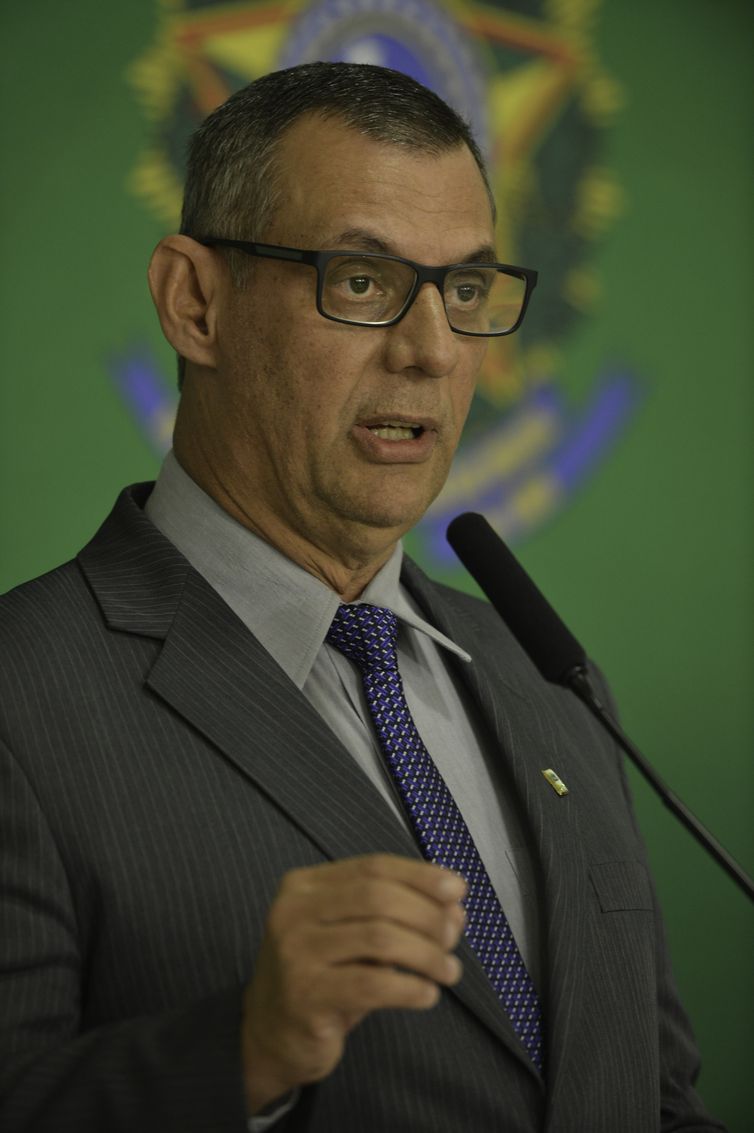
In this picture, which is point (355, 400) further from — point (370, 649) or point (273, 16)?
point (273, 16)

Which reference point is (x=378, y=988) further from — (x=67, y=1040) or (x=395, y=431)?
(x=395, y=431)

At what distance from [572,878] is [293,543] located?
1.56 feet

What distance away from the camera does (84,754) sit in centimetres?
127

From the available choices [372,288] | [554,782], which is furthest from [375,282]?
[554,782]

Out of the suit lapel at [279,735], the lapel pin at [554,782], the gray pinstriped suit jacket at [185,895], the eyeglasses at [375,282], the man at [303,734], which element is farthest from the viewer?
the lapel pin at [554,782]

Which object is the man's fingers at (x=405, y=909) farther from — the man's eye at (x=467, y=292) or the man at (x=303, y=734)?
the man's eye at (x=467, y=292)

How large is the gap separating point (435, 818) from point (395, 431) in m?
0.42

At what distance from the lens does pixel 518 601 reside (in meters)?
1.37

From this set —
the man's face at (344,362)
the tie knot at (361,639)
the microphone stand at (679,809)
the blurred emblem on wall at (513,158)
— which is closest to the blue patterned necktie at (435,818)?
the tie knot at (361,639)

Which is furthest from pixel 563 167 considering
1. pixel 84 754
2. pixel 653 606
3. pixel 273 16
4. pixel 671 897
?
pixel 84 754

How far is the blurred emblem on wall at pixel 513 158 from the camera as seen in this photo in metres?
2.64

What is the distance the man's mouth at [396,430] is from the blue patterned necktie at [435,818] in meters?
0.20

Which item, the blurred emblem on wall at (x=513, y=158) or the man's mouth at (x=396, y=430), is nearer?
the man's mouth at (x=396, y=430)

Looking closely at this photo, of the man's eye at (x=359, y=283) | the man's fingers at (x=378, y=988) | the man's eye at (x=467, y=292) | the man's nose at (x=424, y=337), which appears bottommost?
the man's fingers at (x=378, y=988)
